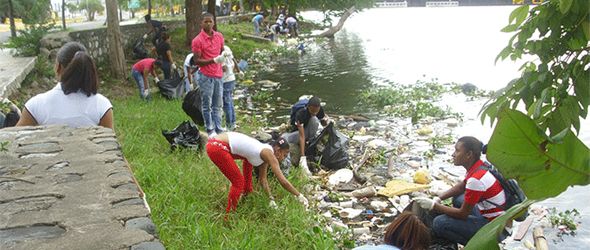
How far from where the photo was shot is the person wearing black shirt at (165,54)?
9625 millimetres

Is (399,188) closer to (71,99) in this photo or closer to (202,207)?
(202,207)

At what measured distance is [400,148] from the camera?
24.4ft

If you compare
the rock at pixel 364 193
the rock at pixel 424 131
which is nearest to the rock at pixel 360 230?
the rock at pixel 364 193

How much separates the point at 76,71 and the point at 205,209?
201cm

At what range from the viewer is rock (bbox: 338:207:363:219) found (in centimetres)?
527

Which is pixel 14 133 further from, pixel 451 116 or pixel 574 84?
pixel 451 116

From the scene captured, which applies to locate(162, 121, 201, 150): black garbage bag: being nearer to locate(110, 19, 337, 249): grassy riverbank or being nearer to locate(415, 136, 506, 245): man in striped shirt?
locate(110, 19, 337, 249): grassy riverbank

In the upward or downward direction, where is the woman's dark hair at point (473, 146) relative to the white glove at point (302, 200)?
upward

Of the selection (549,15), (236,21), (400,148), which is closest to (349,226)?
(400,148)

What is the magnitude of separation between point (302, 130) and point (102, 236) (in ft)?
16.2

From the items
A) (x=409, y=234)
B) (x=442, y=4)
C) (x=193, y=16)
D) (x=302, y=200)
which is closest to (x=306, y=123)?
(x=302, y=200)

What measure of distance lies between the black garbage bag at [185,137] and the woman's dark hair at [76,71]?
3.19m

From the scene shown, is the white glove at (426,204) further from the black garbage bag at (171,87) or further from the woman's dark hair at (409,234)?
the black garbage bag at (171,87)

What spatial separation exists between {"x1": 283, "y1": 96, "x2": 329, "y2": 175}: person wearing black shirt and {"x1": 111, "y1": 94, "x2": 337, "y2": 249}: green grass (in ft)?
2.59
